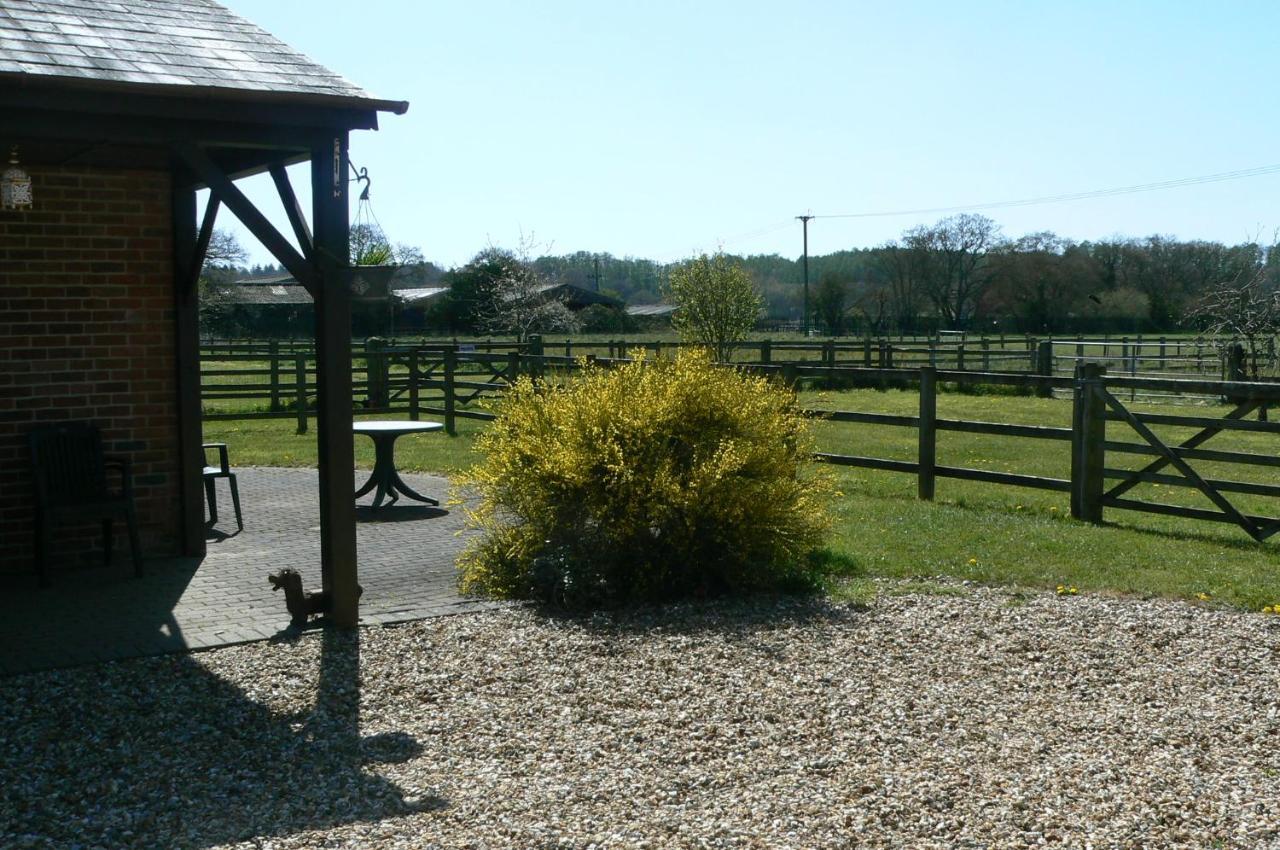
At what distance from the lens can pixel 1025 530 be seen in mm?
9602

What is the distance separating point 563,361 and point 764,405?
995 cm

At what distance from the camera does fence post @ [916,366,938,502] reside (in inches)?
449

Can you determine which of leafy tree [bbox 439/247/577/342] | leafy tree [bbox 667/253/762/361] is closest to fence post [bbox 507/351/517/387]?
leafy tree [bbox 667/253/762/361]

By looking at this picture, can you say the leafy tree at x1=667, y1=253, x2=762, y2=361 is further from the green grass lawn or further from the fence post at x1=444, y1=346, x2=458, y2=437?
the green grass lawn

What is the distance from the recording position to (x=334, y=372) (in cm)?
645

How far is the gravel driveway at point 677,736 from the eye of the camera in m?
4.01

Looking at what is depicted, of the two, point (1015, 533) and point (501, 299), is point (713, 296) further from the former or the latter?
point (1015, 533)

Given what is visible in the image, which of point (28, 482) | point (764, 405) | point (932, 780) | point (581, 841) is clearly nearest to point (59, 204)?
point (28, 482)

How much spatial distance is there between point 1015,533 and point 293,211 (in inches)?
233

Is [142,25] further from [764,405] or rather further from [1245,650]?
[1245,650]

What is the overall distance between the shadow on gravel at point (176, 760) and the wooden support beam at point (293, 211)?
2.18 m

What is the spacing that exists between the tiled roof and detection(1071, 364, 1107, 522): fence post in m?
6.40

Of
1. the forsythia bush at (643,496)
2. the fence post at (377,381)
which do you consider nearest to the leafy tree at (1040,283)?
the fence post at (377,381)

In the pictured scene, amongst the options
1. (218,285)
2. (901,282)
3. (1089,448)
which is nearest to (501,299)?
(218,285)
